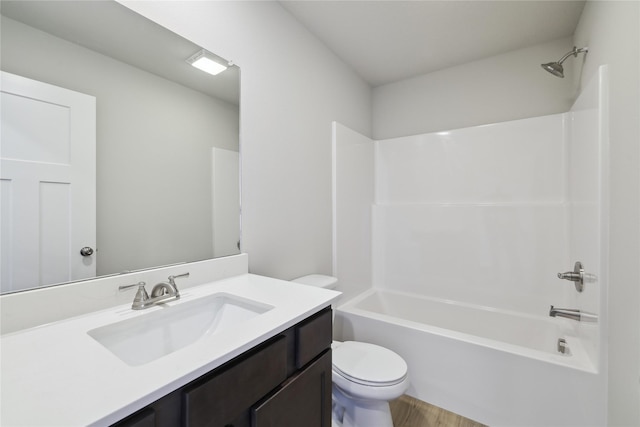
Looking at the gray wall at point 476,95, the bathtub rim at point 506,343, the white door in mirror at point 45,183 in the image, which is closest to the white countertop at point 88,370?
the white door in mirror at point 45,183

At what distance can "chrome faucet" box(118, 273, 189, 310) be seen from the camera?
91cm

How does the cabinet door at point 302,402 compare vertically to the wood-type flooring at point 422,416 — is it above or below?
above

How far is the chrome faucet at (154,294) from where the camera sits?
910 mm

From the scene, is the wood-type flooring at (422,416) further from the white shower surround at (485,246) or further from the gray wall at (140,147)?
the gray wall at (140,147)

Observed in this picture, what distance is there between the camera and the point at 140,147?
1050 mm

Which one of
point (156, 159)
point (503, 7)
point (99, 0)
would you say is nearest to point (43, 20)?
point (99, 0)

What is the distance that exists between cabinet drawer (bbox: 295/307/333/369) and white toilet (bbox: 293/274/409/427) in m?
0.51

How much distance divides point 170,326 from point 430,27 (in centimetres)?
237

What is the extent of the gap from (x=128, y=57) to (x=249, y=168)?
2.16 ft

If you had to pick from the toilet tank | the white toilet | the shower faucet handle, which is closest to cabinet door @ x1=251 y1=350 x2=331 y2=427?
the white toilet

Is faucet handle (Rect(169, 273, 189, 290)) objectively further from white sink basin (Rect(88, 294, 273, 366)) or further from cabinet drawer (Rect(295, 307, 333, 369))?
cabinet drawer (Rect(295, 307, 333, 369))

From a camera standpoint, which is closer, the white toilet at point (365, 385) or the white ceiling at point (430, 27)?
the white toilet at point (365, 385)

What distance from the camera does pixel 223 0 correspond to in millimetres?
1314

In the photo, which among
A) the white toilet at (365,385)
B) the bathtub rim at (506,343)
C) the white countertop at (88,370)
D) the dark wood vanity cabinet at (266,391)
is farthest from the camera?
the bathtub rim at (506,343)
